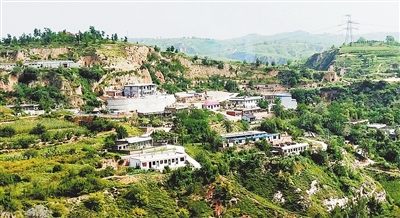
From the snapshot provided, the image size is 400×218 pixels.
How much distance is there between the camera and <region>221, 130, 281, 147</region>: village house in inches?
1036

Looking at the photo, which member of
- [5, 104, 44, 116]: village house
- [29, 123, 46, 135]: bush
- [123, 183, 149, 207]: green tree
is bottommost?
[123, 183, 149, 207]: green tree

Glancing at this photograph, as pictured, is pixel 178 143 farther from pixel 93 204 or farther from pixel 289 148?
pixel 93 204

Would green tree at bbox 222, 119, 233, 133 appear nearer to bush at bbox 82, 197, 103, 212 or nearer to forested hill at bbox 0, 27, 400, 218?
forested hill at bbox 0, 27, 400, 218

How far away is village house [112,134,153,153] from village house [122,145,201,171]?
596 millimetres

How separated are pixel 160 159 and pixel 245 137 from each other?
5896 mm

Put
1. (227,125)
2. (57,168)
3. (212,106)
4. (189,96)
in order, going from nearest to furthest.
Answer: (57,168) < (227,125) < (212,106) < (189,96)

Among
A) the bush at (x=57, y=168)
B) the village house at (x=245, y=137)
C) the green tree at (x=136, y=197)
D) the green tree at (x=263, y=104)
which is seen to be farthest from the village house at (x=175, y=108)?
the green tree at (x=136, y=197)

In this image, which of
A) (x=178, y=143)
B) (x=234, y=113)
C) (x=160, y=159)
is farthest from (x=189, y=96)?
(x=160, y=159)

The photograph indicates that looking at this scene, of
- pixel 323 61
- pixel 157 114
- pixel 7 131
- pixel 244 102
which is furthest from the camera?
pixel 323 61

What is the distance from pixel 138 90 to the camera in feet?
117

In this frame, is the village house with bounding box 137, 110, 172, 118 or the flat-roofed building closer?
the village house with bounding box 137, 110, 172, 118

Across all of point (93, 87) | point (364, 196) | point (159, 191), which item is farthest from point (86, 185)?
point (93, 87)

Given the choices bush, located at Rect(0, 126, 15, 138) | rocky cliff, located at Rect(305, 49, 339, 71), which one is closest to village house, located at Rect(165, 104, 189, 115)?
bush, located at Rect(0, 126, 15, 138)

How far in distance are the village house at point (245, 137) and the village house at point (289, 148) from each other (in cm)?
98
